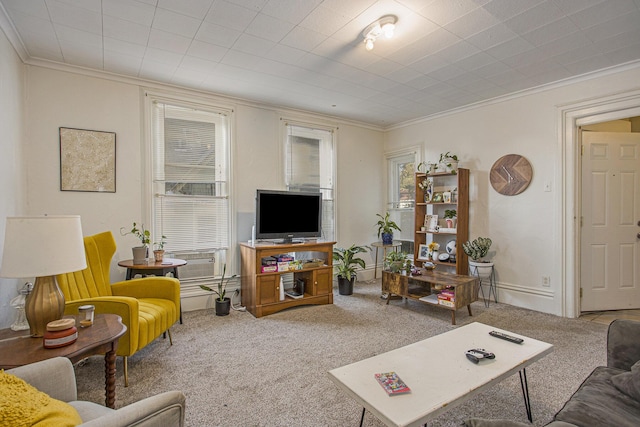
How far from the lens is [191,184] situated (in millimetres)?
3783

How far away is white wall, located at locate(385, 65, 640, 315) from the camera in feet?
11.4

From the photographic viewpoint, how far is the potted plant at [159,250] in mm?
3223

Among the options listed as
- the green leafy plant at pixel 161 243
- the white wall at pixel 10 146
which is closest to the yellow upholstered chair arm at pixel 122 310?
the white wall at pixel 10 146

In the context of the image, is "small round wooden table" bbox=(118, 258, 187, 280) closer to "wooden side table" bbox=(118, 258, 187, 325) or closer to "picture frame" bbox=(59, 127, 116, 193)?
"wooden side table" bbox=(118, 258, 187, 325)

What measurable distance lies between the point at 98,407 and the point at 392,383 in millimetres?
1213

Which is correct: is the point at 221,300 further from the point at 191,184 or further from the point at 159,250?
the point at 191,184

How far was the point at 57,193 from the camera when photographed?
120 inches

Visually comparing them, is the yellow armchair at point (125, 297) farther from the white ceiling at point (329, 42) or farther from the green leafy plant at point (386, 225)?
the green leafy plant at point (386, 225)

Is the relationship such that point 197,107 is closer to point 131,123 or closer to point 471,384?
point 131,123

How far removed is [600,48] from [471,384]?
10.1 ft

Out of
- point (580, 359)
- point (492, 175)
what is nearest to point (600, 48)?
point (492, 175)

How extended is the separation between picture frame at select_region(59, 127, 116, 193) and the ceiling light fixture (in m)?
2.70

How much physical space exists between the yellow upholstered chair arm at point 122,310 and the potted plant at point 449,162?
3.83m

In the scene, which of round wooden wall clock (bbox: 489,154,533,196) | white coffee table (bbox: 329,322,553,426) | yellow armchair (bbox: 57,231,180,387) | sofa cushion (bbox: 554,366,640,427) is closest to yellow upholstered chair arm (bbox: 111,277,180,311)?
yellow armchair (bbox: 57,231,180,387)
